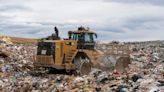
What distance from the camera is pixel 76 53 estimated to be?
52.7 ft

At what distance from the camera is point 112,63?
16.1 metres

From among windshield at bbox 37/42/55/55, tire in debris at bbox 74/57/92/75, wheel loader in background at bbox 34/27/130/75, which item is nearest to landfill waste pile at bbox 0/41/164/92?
tire in debris at bbox 74/57/92/75

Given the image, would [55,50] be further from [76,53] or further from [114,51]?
[114,51]

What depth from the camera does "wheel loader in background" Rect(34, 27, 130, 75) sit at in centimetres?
1602

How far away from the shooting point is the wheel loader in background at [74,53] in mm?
16016

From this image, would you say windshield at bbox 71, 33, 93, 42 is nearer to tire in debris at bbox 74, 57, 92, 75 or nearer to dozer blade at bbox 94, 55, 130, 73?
tire in debris at bbox 74, 57, 92, 75

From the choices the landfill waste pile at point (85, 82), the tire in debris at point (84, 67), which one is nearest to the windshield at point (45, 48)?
the landfill waste pile at point (85, 82)

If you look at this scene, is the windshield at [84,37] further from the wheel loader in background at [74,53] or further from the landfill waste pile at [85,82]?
the landfill waste pile at [85,82]

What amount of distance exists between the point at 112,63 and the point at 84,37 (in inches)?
53.7

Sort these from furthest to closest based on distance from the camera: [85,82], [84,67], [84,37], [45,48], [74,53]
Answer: [45,48]
[84,37]
[74,53]
[84,67]
[85,82]

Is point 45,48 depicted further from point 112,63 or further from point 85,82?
point 85,82

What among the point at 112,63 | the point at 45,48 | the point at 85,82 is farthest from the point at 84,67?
the point at 85,82

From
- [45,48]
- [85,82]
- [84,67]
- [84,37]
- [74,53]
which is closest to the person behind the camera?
[85,82]

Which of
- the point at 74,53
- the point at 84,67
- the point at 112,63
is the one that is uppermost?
the point at 74,53
